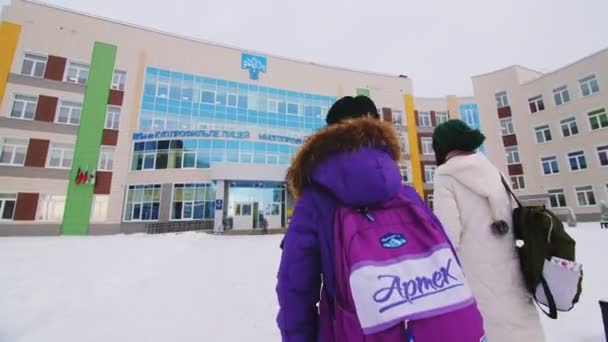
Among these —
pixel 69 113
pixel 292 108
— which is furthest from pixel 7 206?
pixel 292 108

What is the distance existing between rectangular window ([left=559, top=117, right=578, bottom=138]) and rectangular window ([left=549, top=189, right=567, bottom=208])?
4.67m

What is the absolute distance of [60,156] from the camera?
60.0ft

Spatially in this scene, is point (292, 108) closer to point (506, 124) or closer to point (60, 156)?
point (60, 156)

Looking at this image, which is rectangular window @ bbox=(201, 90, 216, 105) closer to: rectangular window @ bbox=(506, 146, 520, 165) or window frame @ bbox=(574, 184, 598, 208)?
rectangular window @ bbox=(506, 146, 520, 165)

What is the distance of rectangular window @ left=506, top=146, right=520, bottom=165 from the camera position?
25198 millimetres

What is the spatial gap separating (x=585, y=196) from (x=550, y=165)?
3524 millimetres

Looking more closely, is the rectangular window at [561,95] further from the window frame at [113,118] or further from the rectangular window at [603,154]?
the window frame at [113,118]

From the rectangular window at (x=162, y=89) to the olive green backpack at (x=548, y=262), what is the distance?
81.1ft

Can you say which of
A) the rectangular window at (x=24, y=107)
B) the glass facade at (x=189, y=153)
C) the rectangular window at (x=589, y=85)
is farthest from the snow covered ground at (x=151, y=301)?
the rectangular window at (x=589, y=85)

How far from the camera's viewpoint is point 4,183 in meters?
16.8

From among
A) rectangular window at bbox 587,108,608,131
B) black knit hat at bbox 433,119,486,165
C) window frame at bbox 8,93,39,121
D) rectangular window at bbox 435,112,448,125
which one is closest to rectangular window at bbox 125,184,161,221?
window frame at bbox 8,93,39,121

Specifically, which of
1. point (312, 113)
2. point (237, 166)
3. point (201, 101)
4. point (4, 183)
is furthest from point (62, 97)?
point (312, 113)

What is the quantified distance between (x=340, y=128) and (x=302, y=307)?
770 mm

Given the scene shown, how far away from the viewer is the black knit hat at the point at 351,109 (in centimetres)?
143
